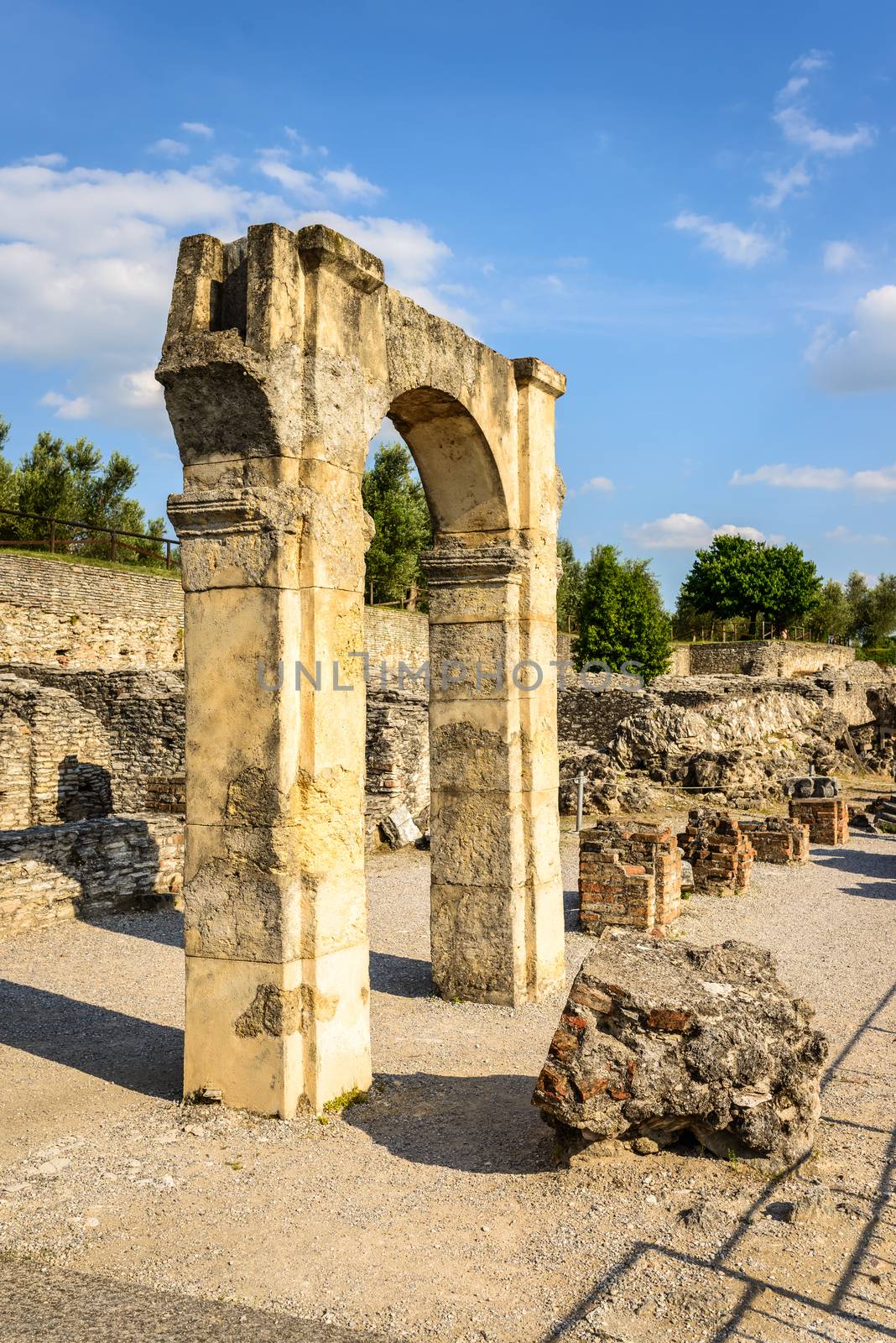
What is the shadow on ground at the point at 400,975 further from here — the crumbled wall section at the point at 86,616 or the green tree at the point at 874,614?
the green tree at the point at 874,614

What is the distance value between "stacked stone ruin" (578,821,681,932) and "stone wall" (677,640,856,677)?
1261 inches

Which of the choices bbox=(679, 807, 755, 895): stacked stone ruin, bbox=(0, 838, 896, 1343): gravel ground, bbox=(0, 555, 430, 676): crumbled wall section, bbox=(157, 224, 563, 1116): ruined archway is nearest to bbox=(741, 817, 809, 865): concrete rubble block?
bbox=(679, 807, 755, 895): stacked stone ruin

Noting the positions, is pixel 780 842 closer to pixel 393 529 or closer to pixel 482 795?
pixel 482 795

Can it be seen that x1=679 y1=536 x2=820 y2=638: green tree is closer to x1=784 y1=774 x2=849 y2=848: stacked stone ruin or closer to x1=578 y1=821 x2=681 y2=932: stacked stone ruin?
x1=784 y1=774 x2=849 y2=848: stacked stone ruin

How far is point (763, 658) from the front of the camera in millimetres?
40750

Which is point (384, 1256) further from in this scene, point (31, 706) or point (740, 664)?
point (740, 664)

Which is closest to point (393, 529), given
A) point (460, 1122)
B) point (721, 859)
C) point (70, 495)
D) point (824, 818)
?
point (70, 495)

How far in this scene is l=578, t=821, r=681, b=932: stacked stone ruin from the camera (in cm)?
902

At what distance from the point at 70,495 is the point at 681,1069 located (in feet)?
106

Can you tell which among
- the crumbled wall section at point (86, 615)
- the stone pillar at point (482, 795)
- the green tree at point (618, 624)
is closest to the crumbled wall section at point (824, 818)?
the stone pillar at point (482, 795)

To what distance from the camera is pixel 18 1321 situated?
3.34 m

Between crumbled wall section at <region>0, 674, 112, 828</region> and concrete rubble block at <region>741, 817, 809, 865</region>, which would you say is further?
crumbled wall section at <region>0, 674, 112, 828</region>

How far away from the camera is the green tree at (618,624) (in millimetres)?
40750

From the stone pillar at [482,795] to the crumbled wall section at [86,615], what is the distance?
13338 millimetres
